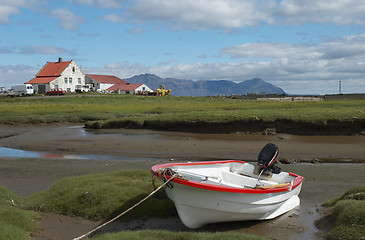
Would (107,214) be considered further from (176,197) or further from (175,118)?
(175,118)

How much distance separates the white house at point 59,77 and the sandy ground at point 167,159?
2269 inches

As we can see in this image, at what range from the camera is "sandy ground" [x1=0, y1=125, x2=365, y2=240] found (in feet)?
37.3

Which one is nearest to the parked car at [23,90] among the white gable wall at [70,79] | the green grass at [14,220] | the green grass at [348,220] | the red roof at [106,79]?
A: the white gable wall at [70,79]

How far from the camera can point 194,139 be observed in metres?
28.9

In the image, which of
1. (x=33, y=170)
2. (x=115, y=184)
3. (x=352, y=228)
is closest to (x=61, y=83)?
(x=33, y=170)

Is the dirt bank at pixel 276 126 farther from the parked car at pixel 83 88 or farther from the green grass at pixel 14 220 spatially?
the parked car at pixel 83 88

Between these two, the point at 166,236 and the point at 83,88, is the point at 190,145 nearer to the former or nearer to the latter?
the point at 166,236

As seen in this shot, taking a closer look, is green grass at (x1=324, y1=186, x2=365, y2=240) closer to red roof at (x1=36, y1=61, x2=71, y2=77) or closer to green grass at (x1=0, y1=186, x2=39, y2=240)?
green grass at (x1=0, y1=186, x2=39, y2=240)

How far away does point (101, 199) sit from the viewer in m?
12.6

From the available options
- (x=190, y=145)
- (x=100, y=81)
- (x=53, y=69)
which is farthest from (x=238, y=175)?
(x=100, y=81)

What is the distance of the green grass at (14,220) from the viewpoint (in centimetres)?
926

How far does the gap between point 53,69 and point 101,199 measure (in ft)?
305

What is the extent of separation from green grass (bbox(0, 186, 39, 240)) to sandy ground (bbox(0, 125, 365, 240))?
435mm

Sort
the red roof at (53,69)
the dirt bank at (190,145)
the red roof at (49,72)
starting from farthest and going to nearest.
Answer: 1. the red roof at (53,69)
2. the red roof at (49,72)
3. the dirt bank at (190,145)
